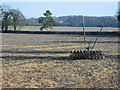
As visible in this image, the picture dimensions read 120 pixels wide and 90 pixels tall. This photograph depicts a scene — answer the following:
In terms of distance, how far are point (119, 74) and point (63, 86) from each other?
3264mm

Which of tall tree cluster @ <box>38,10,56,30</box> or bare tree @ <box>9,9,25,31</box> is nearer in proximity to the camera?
tall tree cluster @ <box>38,10,56,30</box>

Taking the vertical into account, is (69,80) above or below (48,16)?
below

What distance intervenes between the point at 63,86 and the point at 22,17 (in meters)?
81.7

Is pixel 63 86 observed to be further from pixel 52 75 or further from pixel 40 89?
pixel 52 75

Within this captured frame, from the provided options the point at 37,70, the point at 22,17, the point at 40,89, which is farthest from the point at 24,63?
the point at 22,17

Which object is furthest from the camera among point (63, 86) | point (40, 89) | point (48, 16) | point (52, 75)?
point (48, 16)

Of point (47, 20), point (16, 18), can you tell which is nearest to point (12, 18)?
point (16, 18)

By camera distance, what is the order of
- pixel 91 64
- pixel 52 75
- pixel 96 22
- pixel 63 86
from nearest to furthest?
pixel 63 86 → pixel 52 75 → pixel 91 64 → pixel 96 22

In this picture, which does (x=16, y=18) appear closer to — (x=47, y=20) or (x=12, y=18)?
(x=12, y=18)

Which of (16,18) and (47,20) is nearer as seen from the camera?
(47,20)

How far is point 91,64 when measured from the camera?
514 inches

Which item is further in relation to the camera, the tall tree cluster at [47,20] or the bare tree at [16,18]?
the bare tree at [16,18]

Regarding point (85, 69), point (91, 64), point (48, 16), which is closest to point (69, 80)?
point (85, 69)

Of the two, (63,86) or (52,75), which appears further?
(52,75)
